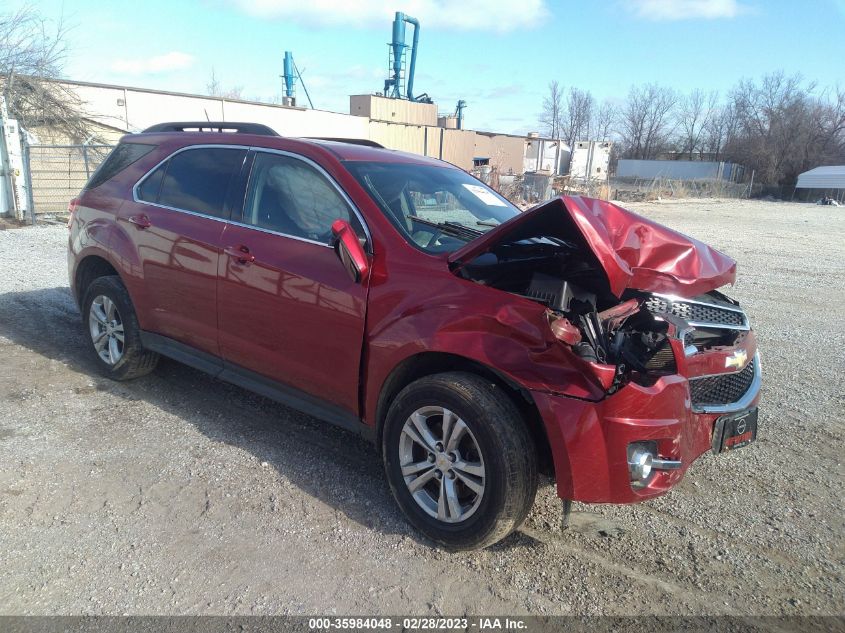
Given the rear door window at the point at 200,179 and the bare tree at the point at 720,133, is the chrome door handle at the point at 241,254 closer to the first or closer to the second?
the rear door window at the point at 200,179

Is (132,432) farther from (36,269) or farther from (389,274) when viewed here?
(36,269)

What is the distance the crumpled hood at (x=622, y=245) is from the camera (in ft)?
9.06

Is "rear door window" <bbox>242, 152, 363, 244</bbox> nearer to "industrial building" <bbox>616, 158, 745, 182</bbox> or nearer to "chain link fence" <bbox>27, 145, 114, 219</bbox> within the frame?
"chain link fence" <bbox>27, 145, 114, 219</bbox>

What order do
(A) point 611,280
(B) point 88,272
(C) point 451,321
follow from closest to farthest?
1. (A) point 611,280
2. (C) point 451,321
3. (B) point 88,272

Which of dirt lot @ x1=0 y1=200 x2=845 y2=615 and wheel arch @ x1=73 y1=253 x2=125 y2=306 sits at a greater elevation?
wheel arch @ x1=73 y1=253 x2=125 y2=306

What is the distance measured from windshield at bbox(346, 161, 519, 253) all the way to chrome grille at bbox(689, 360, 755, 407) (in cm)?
145

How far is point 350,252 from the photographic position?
125 inches

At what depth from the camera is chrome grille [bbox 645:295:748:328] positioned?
321 cm

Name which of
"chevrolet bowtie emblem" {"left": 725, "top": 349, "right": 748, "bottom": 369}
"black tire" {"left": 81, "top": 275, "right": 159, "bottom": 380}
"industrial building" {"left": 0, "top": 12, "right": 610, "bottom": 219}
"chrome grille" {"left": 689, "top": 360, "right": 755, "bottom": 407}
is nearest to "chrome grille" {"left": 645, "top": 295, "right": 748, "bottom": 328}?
"chevrolet bowtie emblem" {"left": 725, "top": 349, "right": 748, "bottom": 369}

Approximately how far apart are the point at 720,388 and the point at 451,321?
1.47 metres

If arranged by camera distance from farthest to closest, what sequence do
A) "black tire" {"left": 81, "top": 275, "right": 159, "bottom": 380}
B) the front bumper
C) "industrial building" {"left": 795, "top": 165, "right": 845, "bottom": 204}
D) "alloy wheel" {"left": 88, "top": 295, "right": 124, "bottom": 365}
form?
"industrial building" {"left": 795, "top": 165, "right": 845, "bottom": 204}
"alloy wheel" {"left": 88, "top": 295, "right": 124, "bottom": 365}
"black tire" {"left": 81, "top": 275, "right": 159, "bottom": 380}
the front bumper

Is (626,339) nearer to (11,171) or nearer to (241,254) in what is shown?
(241,254)

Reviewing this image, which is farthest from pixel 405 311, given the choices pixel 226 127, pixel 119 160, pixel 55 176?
pixel 55 176

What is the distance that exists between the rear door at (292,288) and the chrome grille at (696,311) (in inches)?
60.7
